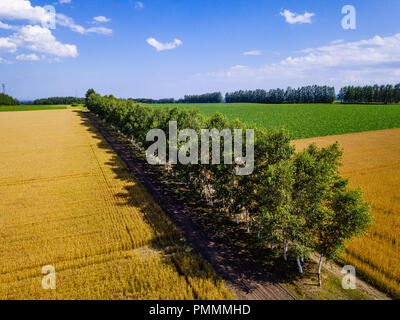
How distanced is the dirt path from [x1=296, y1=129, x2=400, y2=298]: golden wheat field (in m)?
8.35

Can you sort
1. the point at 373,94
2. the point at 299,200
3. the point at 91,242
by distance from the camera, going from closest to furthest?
the point at 299,200, the point at 91,242, the point at 373,94

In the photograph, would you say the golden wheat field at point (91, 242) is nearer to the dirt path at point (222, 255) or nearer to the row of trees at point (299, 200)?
the dirt path at point (222, 255)

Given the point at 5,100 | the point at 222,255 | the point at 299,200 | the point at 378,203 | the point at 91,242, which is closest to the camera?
the point at 299,200

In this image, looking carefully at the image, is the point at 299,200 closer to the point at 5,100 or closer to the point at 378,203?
the point at 378,203

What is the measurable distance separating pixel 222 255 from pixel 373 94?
222 metres

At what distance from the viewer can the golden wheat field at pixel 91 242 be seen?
17.0 m

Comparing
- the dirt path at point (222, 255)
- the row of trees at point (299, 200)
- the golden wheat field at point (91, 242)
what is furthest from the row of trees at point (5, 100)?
the row of trees at point (299, 200)

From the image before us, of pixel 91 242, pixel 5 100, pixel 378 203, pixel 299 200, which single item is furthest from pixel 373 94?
pixel 5 100

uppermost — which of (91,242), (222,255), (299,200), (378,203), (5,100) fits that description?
(5,100)

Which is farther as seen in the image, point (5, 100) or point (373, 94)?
point (5, 100)

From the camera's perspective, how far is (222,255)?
20922 mm

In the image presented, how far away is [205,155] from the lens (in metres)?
27.0

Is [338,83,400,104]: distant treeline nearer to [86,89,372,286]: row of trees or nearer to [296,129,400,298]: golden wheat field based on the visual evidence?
[296,129,400,298]: golden wheat field
